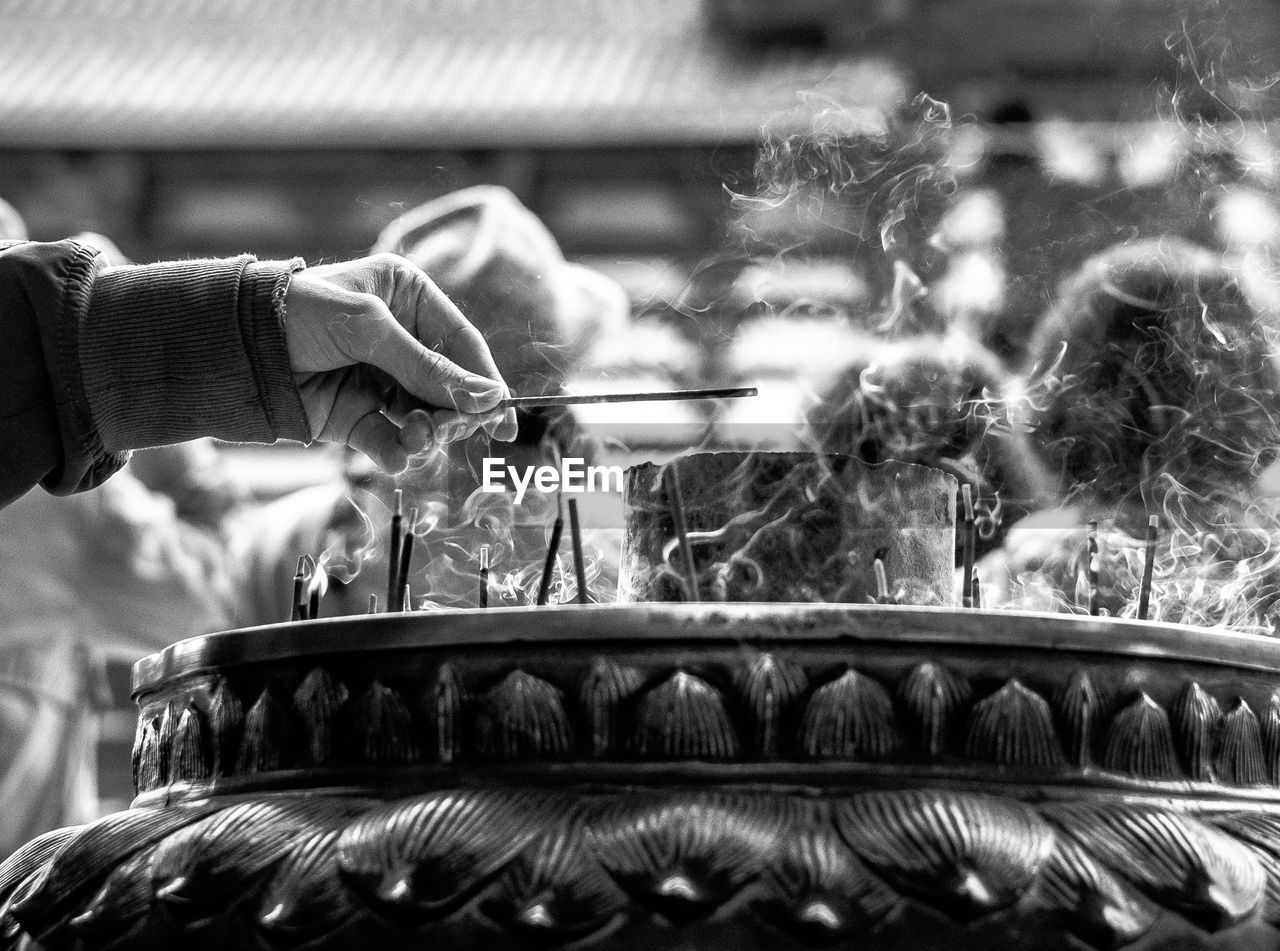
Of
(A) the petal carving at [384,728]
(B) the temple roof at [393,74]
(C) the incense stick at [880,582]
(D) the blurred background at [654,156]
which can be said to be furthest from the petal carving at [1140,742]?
(B) the temple roof at [393,74]

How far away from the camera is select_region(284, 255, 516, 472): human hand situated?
3.95ft

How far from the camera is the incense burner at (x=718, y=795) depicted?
0.71m

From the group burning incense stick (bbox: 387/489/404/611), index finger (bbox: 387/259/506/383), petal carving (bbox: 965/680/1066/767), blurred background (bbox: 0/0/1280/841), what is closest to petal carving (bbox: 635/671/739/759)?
petal carving (bbox: 965/680/1066/767)

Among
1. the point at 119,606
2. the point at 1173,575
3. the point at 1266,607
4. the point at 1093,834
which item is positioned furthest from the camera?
the point at 119,606

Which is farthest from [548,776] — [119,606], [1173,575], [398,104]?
[398,104]

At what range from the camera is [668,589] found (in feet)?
3.64

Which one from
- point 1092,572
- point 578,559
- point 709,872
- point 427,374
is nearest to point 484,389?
point 427,374

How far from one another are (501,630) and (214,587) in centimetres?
291

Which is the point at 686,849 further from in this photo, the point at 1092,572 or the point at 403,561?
the point at 1092,572

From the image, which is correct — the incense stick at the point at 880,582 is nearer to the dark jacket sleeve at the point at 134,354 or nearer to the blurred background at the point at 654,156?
the dark jacket sleeve at the point at 134,354

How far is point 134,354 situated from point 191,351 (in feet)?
0.17

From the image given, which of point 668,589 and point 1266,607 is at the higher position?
point 668,589

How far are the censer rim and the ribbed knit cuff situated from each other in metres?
0.44

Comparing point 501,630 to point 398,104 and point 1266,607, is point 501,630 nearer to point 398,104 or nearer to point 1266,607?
point 1266,607
